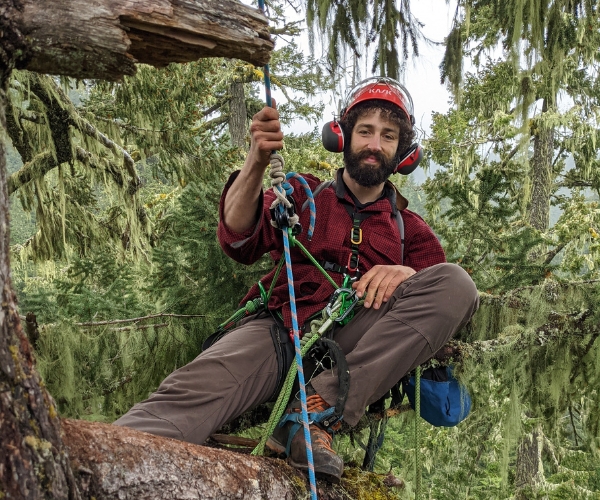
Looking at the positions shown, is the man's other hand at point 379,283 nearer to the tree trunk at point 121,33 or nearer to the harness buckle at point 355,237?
the harness buckle at point 355,237

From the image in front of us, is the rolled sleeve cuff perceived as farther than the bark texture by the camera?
Yes

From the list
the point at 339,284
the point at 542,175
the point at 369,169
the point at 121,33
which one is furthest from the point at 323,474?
the point at 542,175

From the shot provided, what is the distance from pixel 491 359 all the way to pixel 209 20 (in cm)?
261

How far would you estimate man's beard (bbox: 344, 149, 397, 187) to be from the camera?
10.9 feet

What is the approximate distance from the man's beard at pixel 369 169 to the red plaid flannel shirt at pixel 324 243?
10 cm

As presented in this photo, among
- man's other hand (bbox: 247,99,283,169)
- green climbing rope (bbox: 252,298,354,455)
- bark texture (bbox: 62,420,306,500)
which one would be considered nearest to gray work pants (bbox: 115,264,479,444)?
green climbing rope (bbox: 252,298,354,455)

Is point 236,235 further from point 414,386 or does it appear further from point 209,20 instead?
point 209,20

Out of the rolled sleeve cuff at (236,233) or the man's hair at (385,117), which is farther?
the man's hair at (385,117)

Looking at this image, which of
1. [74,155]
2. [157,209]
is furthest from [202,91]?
[157,209]

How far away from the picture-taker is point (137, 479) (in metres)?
1.46

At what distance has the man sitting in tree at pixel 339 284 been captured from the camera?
94.3 inches

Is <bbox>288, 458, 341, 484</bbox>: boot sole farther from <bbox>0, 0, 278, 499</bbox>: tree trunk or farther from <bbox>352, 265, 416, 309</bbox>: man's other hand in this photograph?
<bbox>352, 265, 416, 309</bbox>: man's other hand

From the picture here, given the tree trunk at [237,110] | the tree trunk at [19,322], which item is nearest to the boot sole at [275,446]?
the tree trunk at [19,322]

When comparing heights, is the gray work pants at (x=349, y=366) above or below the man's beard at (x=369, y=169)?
below
